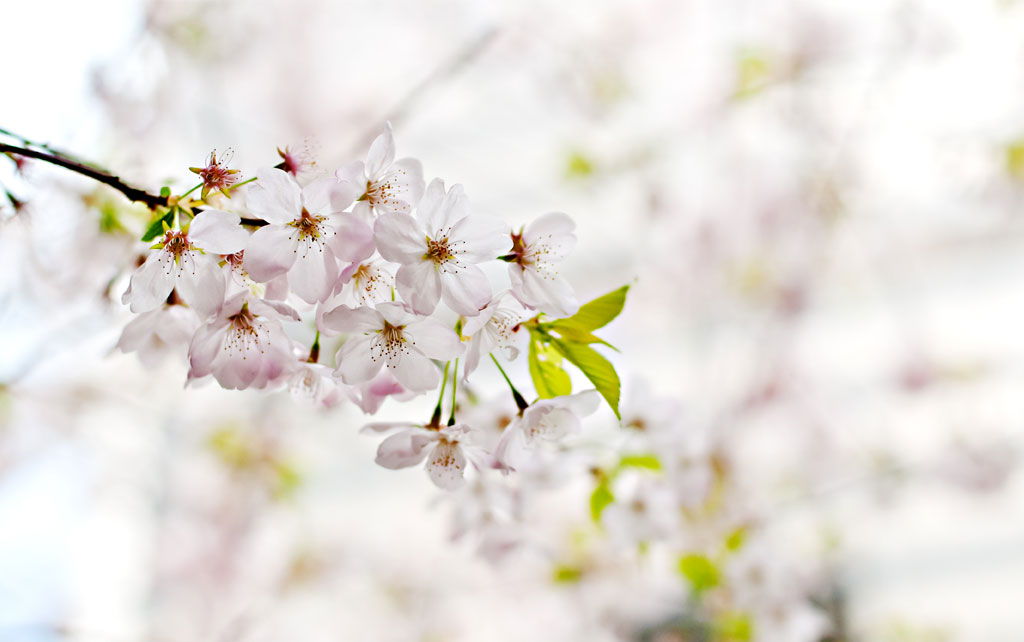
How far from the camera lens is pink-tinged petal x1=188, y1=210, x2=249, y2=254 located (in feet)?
1.10

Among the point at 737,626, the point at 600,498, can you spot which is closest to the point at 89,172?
the point at 600,498

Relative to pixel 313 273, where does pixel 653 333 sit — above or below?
above

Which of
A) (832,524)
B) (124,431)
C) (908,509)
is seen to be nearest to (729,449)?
(832,524)

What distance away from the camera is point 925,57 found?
1827mm

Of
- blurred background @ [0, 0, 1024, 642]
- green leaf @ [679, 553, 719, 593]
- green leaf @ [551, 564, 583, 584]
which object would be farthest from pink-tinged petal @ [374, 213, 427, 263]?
blurred background @ [0, 0, 1024, 642]

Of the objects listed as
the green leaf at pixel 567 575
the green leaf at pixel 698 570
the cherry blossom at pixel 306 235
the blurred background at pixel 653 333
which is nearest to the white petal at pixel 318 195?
the cherry blossom at pixel 306 235

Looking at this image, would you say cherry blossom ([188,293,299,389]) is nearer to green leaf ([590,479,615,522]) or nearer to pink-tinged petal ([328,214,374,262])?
pink-tinged petal ([328,214,374,262])

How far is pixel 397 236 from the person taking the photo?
34 cm

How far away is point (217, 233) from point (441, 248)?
0.11 meters

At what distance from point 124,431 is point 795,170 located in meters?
2.52

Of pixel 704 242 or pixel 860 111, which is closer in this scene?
pixel 860 111

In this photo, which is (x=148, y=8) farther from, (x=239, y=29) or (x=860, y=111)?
(x=860, y=111)

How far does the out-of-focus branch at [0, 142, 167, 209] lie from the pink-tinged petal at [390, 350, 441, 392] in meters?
0.15

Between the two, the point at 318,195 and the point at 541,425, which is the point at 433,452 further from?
the point at 318,195
